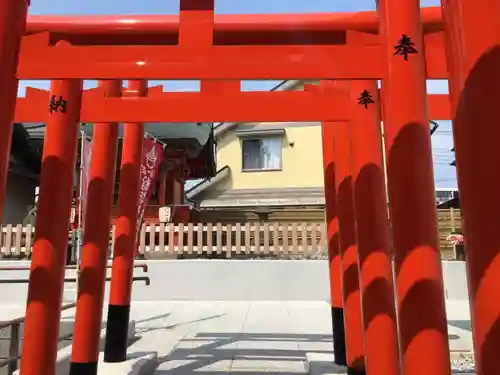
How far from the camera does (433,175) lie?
2279 millimetres

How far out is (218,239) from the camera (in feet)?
33.3

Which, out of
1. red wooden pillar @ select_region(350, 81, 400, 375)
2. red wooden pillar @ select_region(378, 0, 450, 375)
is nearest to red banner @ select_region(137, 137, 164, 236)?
red wooden pillar @ select_region(350, 81, 400, 375)

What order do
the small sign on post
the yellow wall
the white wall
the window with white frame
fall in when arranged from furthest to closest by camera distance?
the window with white frame
the yellow wall
the small sign on post
the white wall

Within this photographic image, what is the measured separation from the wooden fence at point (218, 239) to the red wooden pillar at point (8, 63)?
8004 mm

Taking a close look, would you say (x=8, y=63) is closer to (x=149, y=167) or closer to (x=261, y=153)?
(x=149, y=167)

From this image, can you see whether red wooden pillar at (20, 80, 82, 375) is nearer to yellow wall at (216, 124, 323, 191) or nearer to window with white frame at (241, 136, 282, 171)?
yellow wall at (216, 124, 323, 191)

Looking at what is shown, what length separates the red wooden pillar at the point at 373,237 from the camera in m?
2.75

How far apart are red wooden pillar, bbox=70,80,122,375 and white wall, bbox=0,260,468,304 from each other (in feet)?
19.0

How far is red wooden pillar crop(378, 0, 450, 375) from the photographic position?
2.10 m

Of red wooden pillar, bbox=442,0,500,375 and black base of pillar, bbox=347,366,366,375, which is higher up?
red wooden pillar, bbox=442,0,500,375

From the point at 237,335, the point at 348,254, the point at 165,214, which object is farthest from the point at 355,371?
the point at 165,214

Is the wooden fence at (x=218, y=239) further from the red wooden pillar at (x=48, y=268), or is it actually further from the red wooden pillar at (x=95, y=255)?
the red wooden pillar at (x=48, y=268)

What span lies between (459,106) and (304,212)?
13765 millimetres

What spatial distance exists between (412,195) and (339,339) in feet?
8.12
